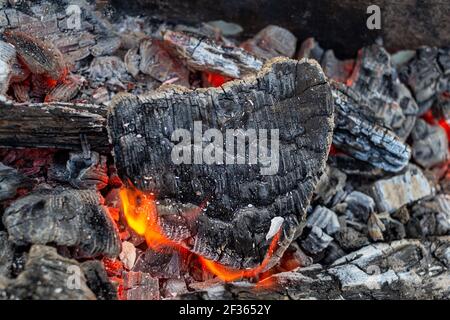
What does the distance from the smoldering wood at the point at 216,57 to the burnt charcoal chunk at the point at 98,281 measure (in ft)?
5.25

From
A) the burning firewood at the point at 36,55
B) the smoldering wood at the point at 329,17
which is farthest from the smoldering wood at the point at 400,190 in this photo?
the burning firewood at the point at 36,55

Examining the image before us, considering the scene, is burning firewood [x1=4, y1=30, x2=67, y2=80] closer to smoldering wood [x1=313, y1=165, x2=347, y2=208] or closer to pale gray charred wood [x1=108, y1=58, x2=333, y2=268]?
pale gray charred wood [x1=108, y1=58, x2=333, y2=268]

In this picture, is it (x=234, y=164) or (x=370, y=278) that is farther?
(x=370, y=278)

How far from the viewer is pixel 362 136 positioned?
4035 mm

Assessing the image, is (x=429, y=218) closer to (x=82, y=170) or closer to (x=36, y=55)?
(x=82, y=170)

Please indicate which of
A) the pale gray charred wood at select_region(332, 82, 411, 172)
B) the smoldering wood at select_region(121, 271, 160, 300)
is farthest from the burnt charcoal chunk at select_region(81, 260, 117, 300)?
the pale gray charred wood at select_region(332, 82, 411, 172)

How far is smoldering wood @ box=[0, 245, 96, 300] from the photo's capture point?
2.87 m

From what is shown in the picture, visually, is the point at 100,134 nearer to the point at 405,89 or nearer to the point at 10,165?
the point at 10,165

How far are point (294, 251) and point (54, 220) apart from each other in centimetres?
157

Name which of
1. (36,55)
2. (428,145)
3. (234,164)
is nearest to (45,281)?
(234,164)

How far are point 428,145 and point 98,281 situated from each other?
9.25 feet

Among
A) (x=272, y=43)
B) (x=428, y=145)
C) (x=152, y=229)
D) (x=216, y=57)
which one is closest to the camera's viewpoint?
(x=152, y=229)

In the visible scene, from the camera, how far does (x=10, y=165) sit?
3562 mm
